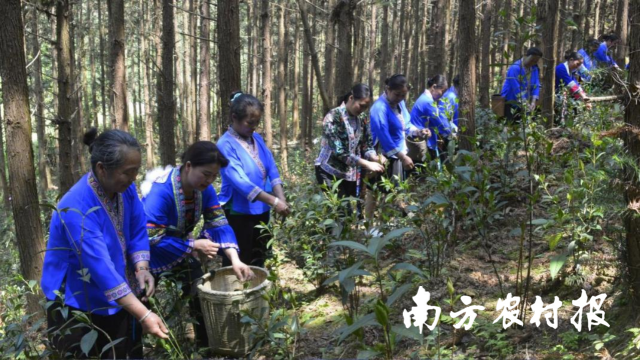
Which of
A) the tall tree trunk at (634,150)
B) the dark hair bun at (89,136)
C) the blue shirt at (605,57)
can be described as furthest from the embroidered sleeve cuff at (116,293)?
the blue shirt at (605,57)

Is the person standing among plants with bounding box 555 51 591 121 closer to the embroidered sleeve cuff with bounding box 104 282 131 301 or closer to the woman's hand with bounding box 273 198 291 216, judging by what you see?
the woman's hand with bounding box 273 198 291 216

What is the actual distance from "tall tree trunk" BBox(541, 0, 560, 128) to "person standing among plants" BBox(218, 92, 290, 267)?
4057mm

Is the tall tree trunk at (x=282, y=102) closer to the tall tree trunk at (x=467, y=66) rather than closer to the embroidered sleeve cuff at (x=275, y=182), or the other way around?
the tall tree trunk at (x=467, y=66)

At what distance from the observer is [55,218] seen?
2592 millimetres

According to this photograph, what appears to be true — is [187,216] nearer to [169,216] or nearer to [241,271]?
[169,216]

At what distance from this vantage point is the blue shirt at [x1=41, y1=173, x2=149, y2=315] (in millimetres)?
2525

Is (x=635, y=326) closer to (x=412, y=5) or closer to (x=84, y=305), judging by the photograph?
(x=84, y=305)

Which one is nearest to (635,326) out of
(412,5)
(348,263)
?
(348,263)

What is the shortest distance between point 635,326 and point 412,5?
2223 centimetres

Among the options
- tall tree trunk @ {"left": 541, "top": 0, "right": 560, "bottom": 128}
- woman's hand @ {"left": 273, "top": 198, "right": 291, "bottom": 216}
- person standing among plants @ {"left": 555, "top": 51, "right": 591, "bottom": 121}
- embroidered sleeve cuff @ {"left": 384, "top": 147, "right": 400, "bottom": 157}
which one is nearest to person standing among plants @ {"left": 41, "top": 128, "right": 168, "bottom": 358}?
woman's hand @ {"left": 273, "top": 198, "right": 291, "bottom": 216}

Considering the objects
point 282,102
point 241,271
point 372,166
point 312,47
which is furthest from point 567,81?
point 282,102

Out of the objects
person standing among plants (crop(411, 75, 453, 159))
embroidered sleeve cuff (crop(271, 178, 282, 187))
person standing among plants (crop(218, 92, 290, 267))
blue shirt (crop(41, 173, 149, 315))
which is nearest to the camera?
blue shirt (crop(41, 173, 149, 315))

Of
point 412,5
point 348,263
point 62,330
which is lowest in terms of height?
point 62,330

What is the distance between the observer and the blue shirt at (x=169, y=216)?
10.9ft
